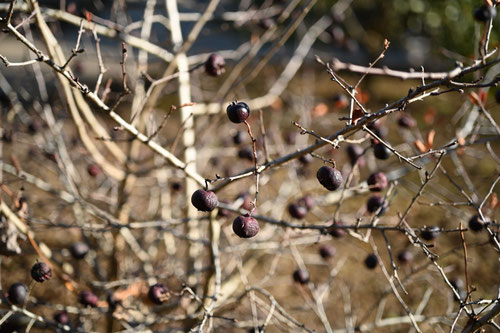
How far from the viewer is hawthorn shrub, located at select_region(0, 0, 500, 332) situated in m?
1.51

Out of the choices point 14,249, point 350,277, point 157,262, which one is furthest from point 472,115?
point 14,249

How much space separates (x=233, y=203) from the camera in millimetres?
2213

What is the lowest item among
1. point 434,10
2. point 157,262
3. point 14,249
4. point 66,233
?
point 14,249

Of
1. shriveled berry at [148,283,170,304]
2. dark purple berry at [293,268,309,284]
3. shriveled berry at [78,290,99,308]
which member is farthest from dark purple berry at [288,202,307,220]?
shriveled berry at [78,290,99,308]

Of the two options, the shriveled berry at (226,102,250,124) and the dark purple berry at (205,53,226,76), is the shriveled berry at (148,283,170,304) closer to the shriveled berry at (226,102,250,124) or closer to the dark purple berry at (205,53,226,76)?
the shriveled berry at (226,102,250,124)

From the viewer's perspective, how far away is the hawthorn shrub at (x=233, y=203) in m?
1.51

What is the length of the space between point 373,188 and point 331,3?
6917 millimetres

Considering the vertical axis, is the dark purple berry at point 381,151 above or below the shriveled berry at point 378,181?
above

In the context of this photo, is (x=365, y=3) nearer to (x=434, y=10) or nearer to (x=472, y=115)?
(x=434, y=10)

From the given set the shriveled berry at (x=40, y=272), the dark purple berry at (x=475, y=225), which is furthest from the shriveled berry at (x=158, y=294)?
the dark purple berry at (x=475, y=225)

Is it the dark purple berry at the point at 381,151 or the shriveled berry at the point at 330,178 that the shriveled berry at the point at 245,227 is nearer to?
the shriveled berry at the point at 330,178

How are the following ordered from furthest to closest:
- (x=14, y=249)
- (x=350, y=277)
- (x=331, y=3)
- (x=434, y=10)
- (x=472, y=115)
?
(x=331, y=3) → (x=434, y=10) → (x=350, y=277) → (x=472, y=115) → (x=14, y=249)

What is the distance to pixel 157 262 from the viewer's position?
10.6 feet

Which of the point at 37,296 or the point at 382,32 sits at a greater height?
the point at 382,32
